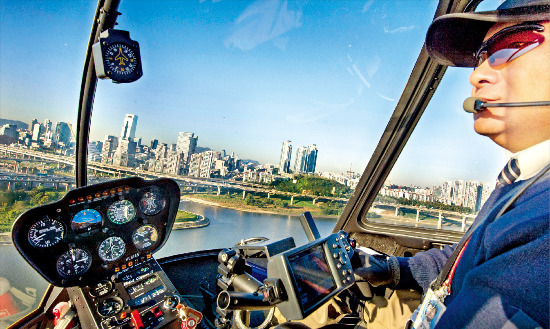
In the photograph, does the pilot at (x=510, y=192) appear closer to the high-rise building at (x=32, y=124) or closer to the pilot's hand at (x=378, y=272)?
the pilot's hand at (x=378, y=272)

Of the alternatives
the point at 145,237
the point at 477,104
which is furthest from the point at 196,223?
the point at 477,104

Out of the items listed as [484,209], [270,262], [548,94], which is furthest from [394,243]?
[548,94]

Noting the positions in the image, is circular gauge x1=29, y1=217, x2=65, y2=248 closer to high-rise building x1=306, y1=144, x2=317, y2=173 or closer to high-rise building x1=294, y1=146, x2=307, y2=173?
high-rise building x1=294, y1=146, x2=307, y2=173

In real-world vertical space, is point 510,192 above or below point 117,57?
below

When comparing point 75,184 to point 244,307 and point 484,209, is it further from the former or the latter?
point 484,209

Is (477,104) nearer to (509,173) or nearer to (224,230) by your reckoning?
(509,173)

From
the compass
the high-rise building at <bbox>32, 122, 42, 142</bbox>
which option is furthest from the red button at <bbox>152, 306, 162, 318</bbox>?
the compass
